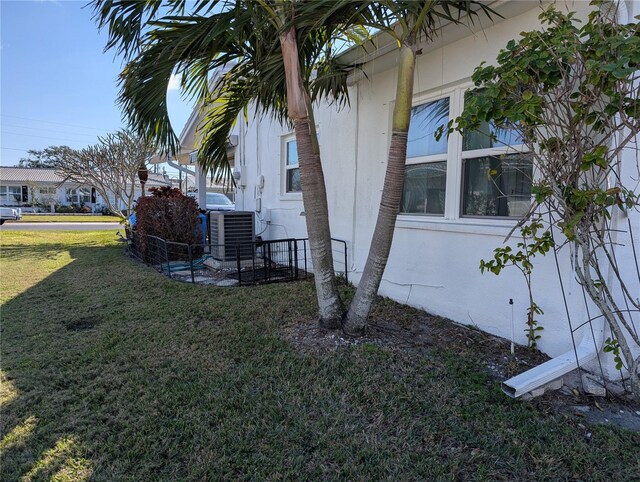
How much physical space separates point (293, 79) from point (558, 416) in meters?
3.36

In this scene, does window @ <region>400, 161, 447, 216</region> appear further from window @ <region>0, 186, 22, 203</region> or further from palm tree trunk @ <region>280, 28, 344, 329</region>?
window @ <region>0, 186, 22, 203</region>

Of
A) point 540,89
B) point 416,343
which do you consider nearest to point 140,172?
point 416,343

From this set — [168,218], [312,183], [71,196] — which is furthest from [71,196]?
[312,183]

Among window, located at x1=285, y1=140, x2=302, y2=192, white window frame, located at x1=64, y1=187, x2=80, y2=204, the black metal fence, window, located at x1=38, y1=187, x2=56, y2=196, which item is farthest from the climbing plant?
window, located at x1=38, y1=187, x2=56, y2=196

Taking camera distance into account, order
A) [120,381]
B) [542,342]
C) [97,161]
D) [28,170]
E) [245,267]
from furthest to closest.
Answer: [28,170] → [97,161] → [245,267] → [542,342] → [120,381]

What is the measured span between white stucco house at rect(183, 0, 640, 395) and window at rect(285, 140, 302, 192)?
140 cm

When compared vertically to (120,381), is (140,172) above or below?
above

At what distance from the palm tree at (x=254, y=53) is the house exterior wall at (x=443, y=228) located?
1217 millimetres

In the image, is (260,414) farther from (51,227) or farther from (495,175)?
(51,227)

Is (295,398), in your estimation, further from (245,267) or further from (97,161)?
(97,161)

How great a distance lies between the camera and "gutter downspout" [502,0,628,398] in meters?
2.69

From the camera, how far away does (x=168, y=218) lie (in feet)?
27.8

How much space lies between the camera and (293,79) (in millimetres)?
3559

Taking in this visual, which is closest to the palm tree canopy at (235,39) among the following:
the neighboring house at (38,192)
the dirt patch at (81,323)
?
the dirt patch at (81,323)
